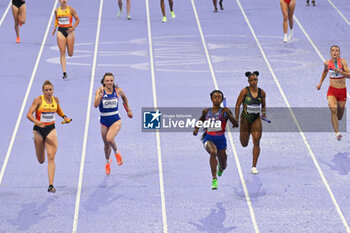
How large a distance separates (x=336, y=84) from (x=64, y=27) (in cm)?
592

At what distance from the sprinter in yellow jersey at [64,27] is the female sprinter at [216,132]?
19.0 feet

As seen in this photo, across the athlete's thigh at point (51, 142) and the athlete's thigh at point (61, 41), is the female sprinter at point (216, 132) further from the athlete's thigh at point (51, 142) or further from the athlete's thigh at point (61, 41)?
the athlete's thigh at point (61, 41)

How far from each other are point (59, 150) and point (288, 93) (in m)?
5.12

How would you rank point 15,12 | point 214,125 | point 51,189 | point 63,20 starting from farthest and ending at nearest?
point 15,12 < point 63,20 < point 51,189 < point 214,125

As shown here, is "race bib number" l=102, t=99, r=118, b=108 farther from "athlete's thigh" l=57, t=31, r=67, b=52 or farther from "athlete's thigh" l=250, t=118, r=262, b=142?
"athlete's thigh" l=57, t=31, r=67, b=52

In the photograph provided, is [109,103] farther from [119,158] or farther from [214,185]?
[214,185]

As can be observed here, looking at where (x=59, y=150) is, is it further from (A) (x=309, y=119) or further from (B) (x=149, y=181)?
(A) (x=309, y=119)

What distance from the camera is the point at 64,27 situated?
1714cm

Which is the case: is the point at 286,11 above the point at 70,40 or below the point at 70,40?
below

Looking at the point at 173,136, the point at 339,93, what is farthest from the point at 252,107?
the point at 173,136

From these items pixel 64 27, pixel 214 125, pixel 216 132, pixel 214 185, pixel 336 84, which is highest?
pixel 214 125

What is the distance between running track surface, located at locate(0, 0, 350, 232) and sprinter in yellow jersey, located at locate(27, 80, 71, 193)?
99 cm

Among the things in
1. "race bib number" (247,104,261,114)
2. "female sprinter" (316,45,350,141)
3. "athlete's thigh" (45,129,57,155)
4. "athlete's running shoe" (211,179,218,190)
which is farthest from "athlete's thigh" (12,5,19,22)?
"athlete's running shoe" (211,179,218,190)

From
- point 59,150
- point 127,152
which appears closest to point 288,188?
point 127,152
